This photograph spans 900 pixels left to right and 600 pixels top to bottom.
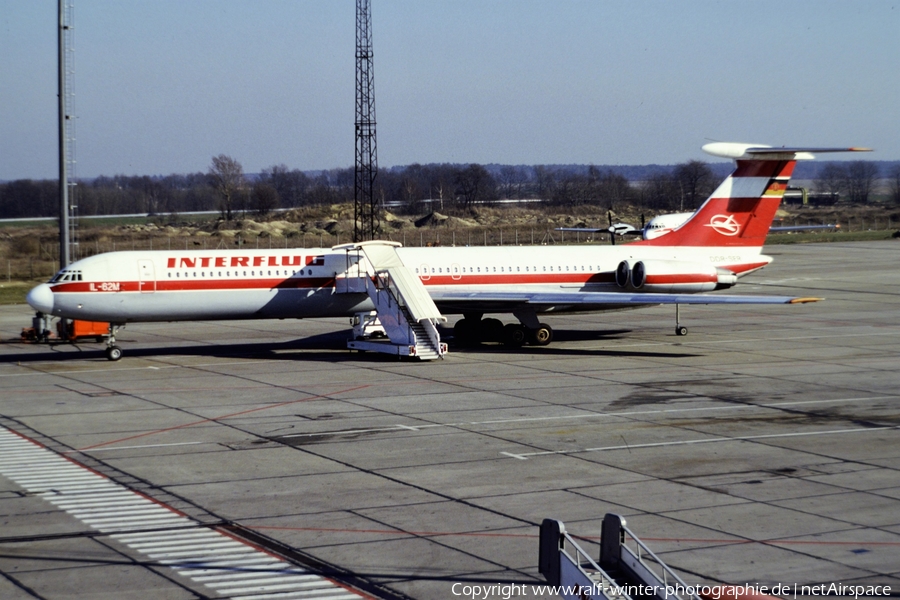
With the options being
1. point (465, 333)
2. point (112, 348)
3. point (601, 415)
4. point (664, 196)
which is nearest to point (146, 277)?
point (112, 348)

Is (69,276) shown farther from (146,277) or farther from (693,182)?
(693,182)

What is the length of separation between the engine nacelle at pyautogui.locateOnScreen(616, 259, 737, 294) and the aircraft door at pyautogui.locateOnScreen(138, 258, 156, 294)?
52.4ft

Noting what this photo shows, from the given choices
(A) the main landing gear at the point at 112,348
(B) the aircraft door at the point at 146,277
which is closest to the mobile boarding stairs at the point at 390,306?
(B) the aircraft door at the point at 146,277

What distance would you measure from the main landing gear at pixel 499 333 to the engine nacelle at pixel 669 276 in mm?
3409

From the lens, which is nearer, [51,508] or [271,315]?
[51,508]

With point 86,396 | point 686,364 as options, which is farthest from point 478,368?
point 86,396

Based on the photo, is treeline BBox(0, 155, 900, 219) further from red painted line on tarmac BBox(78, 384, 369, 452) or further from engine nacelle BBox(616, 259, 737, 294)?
red painted line on tarmac BBox(78, 384, 369, 452)

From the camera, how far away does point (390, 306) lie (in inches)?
1277

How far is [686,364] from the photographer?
30.2m

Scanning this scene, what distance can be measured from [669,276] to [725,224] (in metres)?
3.96

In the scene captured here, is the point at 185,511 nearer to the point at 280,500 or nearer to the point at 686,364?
the point at 280,500

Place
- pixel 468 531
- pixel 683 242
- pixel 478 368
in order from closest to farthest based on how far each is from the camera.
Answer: pixel 468 531 < pixel 478 368 < pixel 683 242

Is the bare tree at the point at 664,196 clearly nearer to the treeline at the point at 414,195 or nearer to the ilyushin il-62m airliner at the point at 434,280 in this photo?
the treeline at the point at 414,195

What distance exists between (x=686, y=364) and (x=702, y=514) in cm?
1545
